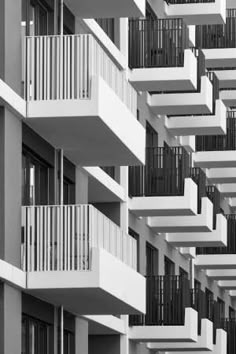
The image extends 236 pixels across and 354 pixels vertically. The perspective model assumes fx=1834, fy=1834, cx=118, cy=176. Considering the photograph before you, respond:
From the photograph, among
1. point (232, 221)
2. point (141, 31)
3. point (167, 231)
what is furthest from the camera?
point (232, 221)

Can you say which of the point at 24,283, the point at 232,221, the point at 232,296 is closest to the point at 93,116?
the point at 24,283

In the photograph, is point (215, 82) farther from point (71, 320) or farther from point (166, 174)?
point (71, 320)

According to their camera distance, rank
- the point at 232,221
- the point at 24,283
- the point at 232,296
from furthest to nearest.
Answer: the point at 232,296 < the point at 232,221 < the point at 24,283

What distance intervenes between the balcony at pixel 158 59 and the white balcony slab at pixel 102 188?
274cm

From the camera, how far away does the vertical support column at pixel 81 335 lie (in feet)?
114

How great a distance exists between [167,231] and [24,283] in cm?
1496

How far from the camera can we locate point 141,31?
4162 cm

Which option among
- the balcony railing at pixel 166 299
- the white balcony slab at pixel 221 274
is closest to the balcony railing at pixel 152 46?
the balcony railing at pixel 166 299

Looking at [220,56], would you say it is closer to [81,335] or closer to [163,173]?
[163,173]

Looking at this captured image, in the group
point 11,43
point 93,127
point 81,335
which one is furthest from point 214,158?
point 11,43

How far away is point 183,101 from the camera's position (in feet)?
143

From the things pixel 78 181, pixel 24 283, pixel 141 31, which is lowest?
pixel 24 283

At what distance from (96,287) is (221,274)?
23032mm

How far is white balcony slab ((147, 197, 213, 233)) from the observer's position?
4412 cm
